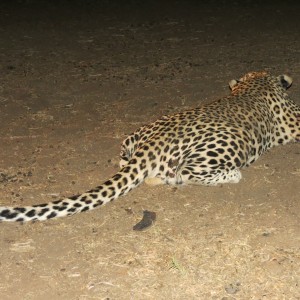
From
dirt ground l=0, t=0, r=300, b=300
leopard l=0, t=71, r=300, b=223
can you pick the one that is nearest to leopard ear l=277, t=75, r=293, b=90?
leopard l=0, t=71, r=300, b=223

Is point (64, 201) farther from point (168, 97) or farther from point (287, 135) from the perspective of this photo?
point (168, 97)

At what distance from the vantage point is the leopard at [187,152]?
652cm

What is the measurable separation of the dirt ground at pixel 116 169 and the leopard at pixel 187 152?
14 cm

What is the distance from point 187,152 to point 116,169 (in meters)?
0.97

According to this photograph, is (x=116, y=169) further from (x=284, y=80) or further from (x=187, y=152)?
(x=284, y=80)

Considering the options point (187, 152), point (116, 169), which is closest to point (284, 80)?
point (187, 152)

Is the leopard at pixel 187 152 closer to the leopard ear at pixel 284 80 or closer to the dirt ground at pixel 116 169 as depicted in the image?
the dirt ground at pixel 116 169

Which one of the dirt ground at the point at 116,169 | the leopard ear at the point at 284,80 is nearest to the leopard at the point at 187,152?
the dirt ground at the point at 116,169

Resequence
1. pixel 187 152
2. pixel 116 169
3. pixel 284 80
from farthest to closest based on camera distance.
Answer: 1. pixel 284 80
2. pixel 116 169
3. pixel 187 152

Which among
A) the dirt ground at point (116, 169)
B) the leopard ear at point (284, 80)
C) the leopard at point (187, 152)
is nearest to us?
the dirt ground at point (116, 169)

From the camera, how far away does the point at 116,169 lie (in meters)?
7.67

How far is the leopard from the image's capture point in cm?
652

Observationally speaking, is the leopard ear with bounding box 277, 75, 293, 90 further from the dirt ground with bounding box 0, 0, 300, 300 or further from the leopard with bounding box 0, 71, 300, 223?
the dirt ground with bounding box 0, 0, 300, 300

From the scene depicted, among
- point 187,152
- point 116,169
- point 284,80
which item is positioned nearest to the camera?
point 187,152
